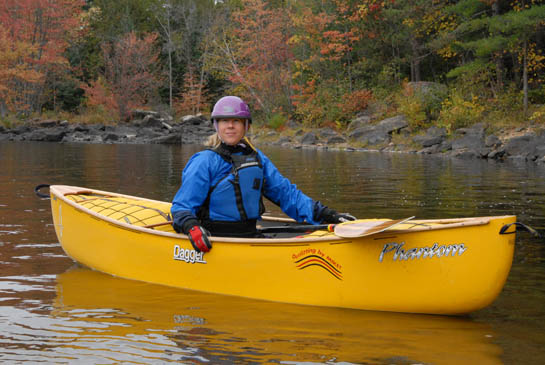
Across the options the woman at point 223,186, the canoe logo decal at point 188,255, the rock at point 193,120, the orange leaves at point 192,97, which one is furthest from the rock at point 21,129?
the woman at point 223,186

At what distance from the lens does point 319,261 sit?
4.33 metres

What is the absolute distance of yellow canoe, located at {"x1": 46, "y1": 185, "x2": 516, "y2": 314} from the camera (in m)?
3.92

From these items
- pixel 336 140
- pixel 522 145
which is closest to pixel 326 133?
pixel 336 140

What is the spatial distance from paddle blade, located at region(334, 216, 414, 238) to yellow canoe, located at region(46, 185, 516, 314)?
59 mm

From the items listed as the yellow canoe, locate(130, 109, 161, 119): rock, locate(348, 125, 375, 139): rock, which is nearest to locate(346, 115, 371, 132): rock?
locate(348, 125, 375, 139): rock

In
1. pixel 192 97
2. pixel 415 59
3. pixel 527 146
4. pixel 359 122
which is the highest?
pixel 415 59

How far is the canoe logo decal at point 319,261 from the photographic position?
4.30 m

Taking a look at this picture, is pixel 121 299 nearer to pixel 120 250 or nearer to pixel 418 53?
pixel 120 250

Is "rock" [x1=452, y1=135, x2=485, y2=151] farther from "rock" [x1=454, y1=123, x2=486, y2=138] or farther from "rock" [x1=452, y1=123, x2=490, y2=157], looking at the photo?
"rock" [x1=454, y1=123, x2=486, y2=138]

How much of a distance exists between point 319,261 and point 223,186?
967 mm

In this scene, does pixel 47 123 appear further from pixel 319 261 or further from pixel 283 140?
pixel 319 261

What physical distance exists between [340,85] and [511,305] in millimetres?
23865

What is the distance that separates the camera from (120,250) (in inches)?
215

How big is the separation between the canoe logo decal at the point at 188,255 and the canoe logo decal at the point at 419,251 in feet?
4.77
